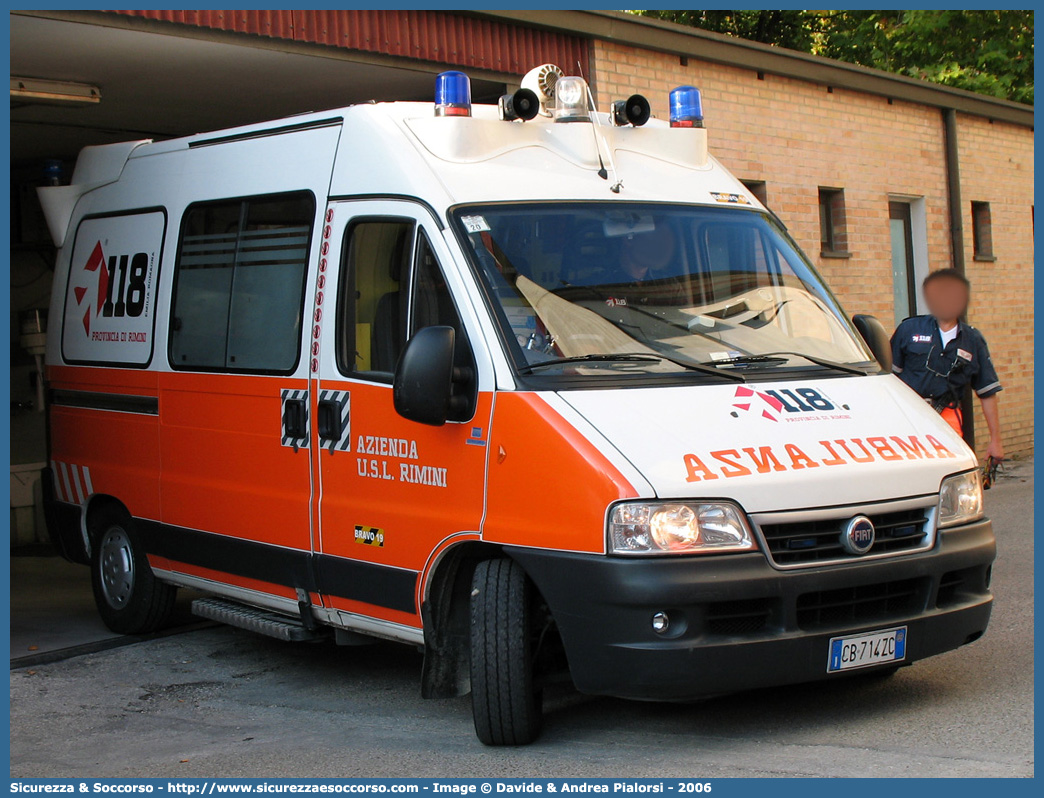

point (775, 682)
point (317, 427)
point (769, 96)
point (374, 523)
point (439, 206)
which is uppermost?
point (769, 96)

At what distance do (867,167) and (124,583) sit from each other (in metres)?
9.80

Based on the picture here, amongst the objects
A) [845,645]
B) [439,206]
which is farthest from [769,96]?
[845,645]

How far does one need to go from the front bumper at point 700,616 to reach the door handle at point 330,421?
1233mm

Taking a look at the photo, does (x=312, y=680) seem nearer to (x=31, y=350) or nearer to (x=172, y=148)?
(x=172, y=148)

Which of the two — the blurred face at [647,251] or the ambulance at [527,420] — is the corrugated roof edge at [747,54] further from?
the blurred face at [647,251]

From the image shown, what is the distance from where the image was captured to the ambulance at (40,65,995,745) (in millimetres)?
4770

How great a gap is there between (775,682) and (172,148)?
4.52 m

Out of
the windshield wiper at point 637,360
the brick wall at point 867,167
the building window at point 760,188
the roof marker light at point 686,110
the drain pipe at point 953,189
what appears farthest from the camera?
the drain pipe at point 953,189

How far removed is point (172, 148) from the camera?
7.29 meters

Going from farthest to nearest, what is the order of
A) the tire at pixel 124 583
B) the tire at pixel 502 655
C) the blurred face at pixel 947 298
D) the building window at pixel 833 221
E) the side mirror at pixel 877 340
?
the building window at pixel 833 221 < the blurred face at pixel 947 298 < the tire at pixel 124 583 < the side mirror at pixel 877 340 < the tire at pixel 502 655

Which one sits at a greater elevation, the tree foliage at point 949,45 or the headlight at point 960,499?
the tree foliage at point 949,45

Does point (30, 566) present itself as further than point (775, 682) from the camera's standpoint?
Yes

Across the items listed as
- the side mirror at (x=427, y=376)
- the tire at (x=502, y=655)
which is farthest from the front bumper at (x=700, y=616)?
the side mirror at (x=427, y=376)

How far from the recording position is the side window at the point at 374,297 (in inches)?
223
